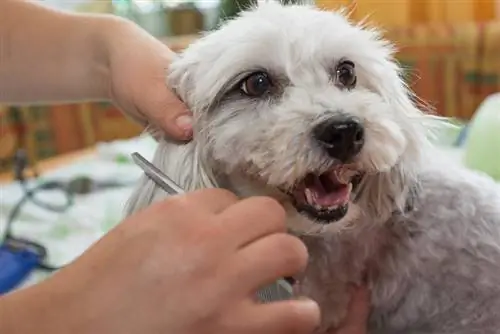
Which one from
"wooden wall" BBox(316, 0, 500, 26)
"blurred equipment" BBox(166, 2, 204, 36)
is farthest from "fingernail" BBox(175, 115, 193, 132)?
"blurred equipment" BBox(166, 2, 204, 36)

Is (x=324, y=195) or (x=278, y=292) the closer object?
(x=278, y=292)

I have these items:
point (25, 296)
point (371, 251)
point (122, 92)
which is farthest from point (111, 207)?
point (25, 296)

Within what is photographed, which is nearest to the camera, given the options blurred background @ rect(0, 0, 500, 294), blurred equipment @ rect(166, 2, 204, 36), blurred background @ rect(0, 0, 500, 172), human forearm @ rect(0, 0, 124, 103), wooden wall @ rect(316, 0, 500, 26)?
human forearm @ rect(0, 0, 124, 103)

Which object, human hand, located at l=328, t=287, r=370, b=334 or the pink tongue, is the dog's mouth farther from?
human hand, located at l=328, t=287, r=370, b=334

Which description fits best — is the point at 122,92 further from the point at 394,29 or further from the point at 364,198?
the point at 394,29

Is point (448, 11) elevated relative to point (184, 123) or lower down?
lower down

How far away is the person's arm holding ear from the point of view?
2.95 ft

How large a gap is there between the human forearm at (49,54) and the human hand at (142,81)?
40mm

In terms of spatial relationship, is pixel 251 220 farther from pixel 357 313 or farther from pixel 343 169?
pixel 357 313

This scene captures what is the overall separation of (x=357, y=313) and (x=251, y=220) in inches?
17.0

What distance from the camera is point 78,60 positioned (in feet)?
3.30

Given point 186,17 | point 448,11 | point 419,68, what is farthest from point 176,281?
point 186,17

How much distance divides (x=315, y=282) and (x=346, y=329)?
0.06m

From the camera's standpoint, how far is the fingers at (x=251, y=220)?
19.2 inches
